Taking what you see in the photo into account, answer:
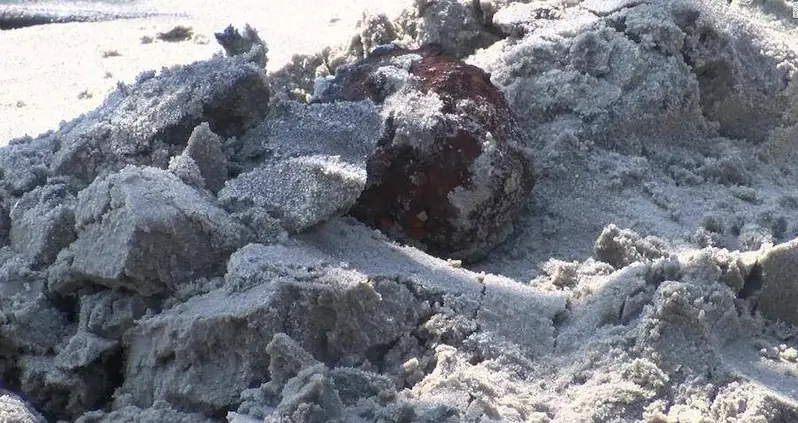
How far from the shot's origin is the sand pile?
1.64 meters

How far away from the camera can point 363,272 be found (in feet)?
6.07

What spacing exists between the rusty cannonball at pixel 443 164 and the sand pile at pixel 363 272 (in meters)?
0.05

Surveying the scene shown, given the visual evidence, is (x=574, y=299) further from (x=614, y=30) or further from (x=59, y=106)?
(x=59, y=106)

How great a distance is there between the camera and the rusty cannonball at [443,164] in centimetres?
220

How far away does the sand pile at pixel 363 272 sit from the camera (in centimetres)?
164

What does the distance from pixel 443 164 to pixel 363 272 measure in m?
0.46

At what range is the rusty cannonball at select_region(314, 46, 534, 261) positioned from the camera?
2197 mm

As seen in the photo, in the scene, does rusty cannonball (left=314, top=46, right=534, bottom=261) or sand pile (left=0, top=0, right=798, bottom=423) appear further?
rusty cannonball (left=314, top=46, right=534, bottom=261)

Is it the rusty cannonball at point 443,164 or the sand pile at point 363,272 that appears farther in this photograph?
the rusty cannonball at point 443,164

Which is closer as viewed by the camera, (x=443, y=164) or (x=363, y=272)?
(x=363, y=272)

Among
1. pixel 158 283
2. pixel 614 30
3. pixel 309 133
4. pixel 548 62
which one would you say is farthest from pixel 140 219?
pixel 614 30

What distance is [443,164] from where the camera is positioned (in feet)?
7.23

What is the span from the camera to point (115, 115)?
231 centimetres

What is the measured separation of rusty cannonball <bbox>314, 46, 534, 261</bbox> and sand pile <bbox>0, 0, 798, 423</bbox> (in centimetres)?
5
